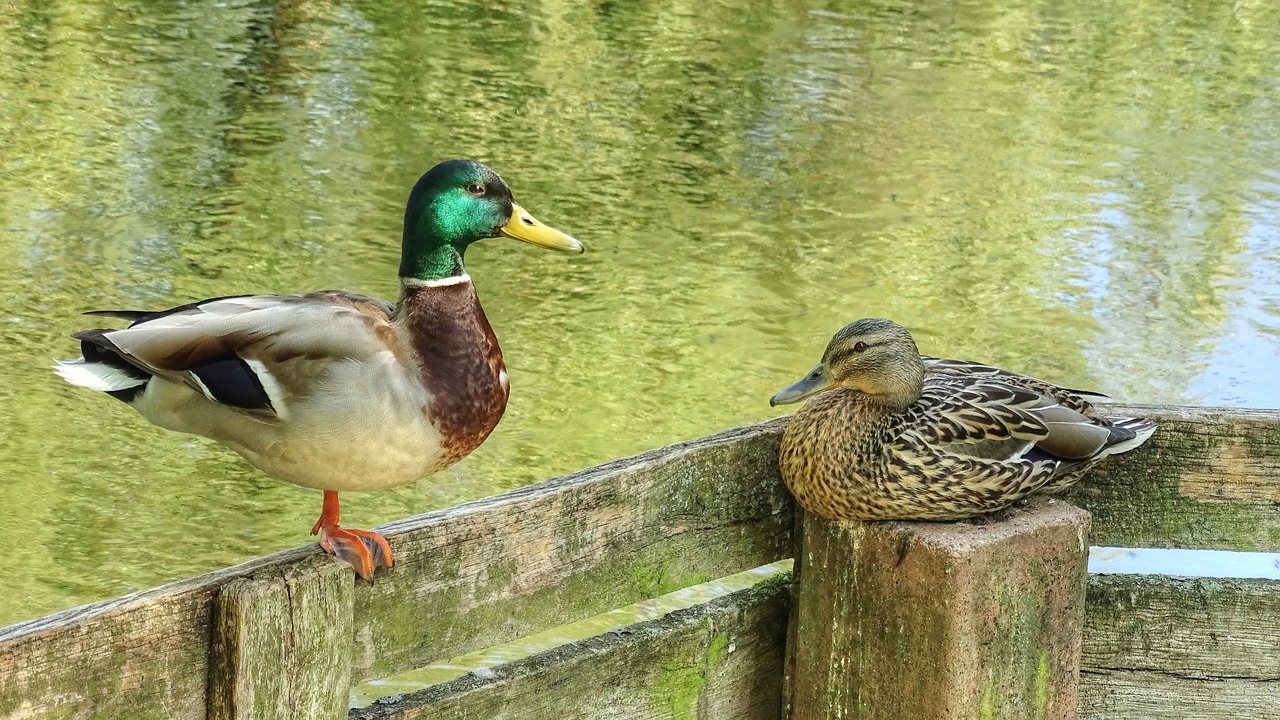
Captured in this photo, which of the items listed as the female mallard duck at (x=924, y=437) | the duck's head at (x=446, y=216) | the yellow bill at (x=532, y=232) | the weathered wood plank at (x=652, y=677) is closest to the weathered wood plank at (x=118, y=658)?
the weathered wood plank at (x=652, y=677)

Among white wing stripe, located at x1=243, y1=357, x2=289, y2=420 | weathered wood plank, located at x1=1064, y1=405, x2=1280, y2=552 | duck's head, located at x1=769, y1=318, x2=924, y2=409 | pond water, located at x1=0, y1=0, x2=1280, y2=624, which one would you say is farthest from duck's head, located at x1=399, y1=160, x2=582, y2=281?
pond water, located at x1=0, y1=0, x2=1280, y2=624

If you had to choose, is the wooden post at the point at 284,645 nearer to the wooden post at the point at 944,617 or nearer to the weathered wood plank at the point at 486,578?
the weathered wood plank at the point at 486,578

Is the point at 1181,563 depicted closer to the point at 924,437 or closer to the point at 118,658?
the point at 924,437

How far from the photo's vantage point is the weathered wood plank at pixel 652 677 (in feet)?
7.36

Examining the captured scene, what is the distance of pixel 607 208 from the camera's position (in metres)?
7.27

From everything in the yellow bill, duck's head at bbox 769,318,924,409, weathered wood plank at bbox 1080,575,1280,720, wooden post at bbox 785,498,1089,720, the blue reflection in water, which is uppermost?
the yellow bill

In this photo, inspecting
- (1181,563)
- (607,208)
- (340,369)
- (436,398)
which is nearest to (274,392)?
(340,369)

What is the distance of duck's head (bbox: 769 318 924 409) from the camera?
265cm

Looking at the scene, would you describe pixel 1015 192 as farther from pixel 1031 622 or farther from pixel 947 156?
pixel 1031 622

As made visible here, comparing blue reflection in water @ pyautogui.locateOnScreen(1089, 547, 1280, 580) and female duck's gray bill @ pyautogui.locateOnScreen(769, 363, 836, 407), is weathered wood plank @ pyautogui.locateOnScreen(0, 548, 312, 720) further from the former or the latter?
blue reflection in water @ pyautogui.locateOnScreen(1089, 547, 1280, 580)

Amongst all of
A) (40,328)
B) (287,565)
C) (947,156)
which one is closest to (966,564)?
(287,565)

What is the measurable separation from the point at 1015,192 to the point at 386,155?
3126 millimetres

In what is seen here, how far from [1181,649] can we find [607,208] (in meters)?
4.82

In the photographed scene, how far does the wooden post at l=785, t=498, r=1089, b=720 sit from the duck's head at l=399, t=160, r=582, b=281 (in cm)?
71
